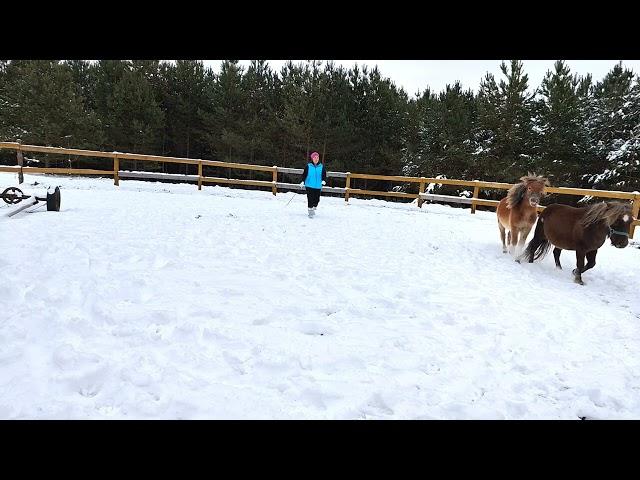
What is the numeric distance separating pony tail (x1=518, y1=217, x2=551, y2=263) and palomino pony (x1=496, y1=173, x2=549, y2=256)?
0.80ft

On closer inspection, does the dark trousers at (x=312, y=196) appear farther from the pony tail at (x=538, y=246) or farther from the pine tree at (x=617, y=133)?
the pine tree at (x=617, y=133)

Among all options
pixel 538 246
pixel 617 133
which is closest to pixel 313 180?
pixel 538 246

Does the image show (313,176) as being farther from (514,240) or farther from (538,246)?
(538,246)

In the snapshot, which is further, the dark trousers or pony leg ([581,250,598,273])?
the dark trousers

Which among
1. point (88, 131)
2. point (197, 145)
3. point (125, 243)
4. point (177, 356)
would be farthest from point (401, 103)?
point (177, 356)

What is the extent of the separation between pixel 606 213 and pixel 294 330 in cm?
451

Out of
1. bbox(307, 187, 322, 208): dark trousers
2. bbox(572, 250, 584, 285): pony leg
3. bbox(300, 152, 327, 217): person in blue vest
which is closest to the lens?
bbox(572, 250, 584, 285): pony leg

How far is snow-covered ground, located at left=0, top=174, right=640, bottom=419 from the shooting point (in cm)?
209

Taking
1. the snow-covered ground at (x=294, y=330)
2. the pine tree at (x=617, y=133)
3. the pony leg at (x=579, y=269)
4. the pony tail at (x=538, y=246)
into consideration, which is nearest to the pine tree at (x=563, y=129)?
the pine tree at (x=617, y=133)

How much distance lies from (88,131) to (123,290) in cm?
2126

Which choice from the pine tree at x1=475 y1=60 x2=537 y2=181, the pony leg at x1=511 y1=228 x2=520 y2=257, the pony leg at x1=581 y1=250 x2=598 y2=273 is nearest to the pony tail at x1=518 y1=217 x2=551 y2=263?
the pony leg at x1=511 y1=228 x2=520 y2=257

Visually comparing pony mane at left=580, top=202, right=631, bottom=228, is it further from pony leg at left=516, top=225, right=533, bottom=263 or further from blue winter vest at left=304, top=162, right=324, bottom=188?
blue winter vest at left=304, top=162, right=324, bottom=188

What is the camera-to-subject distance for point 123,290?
3.33 meters
